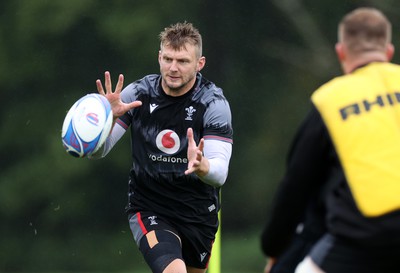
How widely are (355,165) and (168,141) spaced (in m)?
2.32

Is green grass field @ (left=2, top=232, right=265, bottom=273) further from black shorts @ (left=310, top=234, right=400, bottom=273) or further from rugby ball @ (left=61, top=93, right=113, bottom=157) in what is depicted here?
black shorts @ (left=310, top=234, right=400, bottom=273)

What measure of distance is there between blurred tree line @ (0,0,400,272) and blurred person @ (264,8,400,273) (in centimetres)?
475

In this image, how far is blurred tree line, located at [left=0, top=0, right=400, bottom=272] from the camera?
8070 millimetres

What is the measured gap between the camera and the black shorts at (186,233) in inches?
209

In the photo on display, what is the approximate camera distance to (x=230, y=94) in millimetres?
7965

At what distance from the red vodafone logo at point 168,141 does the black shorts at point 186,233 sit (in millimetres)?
389

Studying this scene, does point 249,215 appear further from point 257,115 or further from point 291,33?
point 291,33

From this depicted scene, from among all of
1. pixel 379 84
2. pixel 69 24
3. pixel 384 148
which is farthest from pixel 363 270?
pixel 69 24

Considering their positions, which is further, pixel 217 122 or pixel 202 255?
pixel 202 255

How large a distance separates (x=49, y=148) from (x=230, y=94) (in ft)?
5.47

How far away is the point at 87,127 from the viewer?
498 centimetres

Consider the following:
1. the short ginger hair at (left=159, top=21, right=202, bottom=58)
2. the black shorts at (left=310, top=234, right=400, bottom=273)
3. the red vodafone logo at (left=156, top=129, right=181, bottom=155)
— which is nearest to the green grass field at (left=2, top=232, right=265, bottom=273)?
the red vodafone logo at (left=156, top=129, right=181, bottom=155)

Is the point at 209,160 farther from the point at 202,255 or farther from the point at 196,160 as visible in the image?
the point at 202,255

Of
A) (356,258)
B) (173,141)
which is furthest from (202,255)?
(356,258)
